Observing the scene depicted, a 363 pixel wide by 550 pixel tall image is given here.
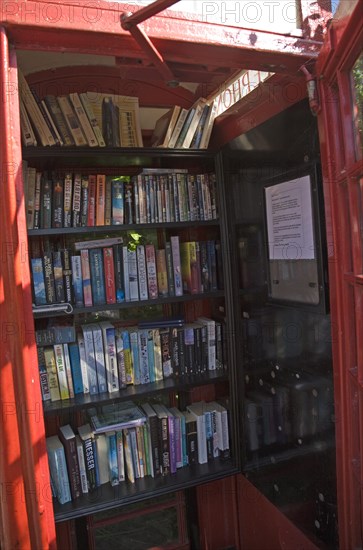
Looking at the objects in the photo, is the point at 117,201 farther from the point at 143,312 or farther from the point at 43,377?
the point at 43,377

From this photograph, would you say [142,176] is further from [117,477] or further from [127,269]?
[117,477]

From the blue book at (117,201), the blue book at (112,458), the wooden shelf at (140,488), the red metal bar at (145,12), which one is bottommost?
the wooden shelf at (140,488)

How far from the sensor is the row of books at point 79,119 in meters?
1.68

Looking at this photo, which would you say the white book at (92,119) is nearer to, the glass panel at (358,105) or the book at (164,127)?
the book at (164,127)

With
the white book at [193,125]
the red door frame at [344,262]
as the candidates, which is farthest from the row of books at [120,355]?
the white book at [193,125]

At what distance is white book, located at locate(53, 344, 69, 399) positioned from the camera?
1835 mm

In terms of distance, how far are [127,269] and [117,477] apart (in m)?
1.03

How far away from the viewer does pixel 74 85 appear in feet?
6.40

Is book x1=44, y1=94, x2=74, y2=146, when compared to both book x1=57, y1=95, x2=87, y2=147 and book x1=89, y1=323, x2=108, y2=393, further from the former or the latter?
book x1=89, y1=323, x2=108, y2=393

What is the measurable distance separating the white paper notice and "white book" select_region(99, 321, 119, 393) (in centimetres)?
86

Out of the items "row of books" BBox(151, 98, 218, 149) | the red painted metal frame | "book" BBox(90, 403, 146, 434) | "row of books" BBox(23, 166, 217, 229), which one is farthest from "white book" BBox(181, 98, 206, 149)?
"book" BBox(90, 403, 146, 434)

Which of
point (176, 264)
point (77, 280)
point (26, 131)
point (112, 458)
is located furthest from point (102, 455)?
point (26, 131)

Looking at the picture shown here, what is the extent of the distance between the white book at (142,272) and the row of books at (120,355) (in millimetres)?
184

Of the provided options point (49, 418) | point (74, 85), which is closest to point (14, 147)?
point (74, 85)
